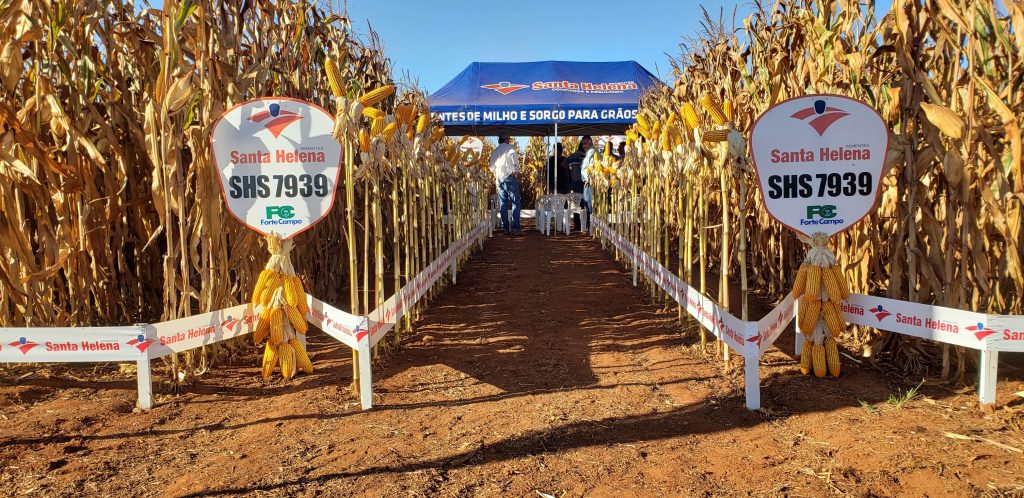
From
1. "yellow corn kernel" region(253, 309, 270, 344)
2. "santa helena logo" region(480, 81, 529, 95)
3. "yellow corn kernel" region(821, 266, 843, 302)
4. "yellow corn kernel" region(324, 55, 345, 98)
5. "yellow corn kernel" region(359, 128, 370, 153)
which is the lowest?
"yellow corn kernel" region(253, 309, 270, 344)

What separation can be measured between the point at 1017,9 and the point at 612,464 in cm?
313

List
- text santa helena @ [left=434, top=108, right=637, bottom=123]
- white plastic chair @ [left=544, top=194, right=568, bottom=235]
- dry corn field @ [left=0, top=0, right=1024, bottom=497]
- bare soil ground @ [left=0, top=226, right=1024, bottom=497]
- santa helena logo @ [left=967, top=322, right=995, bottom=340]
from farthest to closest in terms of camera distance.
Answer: white plastic chair @ [left=544, top=194, right=568, bottom=235] < text santa helena @ [left=434, top=108, right=637, bottom=123] < santa helena logo @ [left=967, top=322, right=995, bottom=340] < dry corn field @ [left=0, top=0, right=1024, bottom=497] < bare soil ground @ [left=0, top=226, right=1024, bottom=497]

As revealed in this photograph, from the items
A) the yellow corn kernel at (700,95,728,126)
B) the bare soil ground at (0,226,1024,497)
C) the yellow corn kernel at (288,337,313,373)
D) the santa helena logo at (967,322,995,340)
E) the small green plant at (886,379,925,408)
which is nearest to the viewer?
the bare soil ground at (0,226,1024,497)

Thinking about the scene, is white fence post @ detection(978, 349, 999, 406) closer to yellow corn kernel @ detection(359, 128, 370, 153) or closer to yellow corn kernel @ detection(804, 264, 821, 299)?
yellow corn kernel @ detection(804, 264, 821, 299)

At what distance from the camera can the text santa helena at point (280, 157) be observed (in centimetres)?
399

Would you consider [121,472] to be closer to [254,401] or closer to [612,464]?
[254,401]

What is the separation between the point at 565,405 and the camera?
3.80 metres

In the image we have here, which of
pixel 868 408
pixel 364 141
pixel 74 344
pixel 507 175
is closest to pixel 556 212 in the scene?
pixel 507 175

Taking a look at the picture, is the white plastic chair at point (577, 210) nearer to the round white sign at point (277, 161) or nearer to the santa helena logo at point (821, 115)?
the santa helena logo at point (821, 115)

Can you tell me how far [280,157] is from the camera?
4008 mm

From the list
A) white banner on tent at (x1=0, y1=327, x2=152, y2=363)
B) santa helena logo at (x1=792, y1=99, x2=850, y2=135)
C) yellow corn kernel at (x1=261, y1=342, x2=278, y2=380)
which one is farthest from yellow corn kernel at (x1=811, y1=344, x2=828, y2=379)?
white banner on tent at (x1=0, y1=327, x2=152, y2=363)

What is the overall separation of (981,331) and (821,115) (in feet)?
4.84

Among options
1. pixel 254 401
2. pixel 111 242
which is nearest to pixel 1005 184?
pixel 254 401

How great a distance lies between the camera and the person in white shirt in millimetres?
14219
